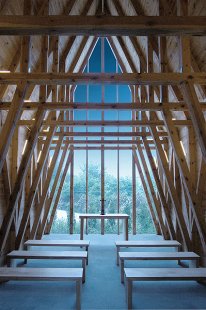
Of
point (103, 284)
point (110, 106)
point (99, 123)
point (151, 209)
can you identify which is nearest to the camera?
point (103, 284)

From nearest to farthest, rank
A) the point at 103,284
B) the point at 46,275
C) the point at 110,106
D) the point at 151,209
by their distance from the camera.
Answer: the point at 46,275 → the point at 103,284 → the point at 110,106 → the point at 151,209

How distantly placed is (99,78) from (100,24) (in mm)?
1724

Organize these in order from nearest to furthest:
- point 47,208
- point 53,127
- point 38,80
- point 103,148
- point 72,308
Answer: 1. point 72,308
2. point 38,80
3. point 53,127
4. point 47,208
5. point 103,148

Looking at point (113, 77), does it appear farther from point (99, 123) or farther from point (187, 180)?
point (99, 123)

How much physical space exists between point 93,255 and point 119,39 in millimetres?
6425

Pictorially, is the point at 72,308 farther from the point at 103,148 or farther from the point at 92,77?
the point at 103,148

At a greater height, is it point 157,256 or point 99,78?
point 99,78

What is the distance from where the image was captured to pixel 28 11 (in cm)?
494

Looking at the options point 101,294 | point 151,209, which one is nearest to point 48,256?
point 101,294

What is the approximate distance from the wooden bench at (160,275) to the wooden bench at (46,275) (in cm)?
63

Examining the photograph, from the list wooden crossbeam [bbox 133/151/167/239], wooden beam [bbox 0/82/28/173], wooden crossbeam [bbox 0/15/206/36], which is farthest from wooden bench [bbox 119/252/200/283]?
wooden crossbeam [bbox 133/151/167/239]

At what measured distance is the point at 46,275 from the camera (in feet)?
12.4

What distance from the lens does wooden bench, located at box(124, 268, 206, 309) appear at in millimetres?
3781

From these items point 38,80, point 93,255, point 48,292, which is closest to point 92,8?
point 38,80
